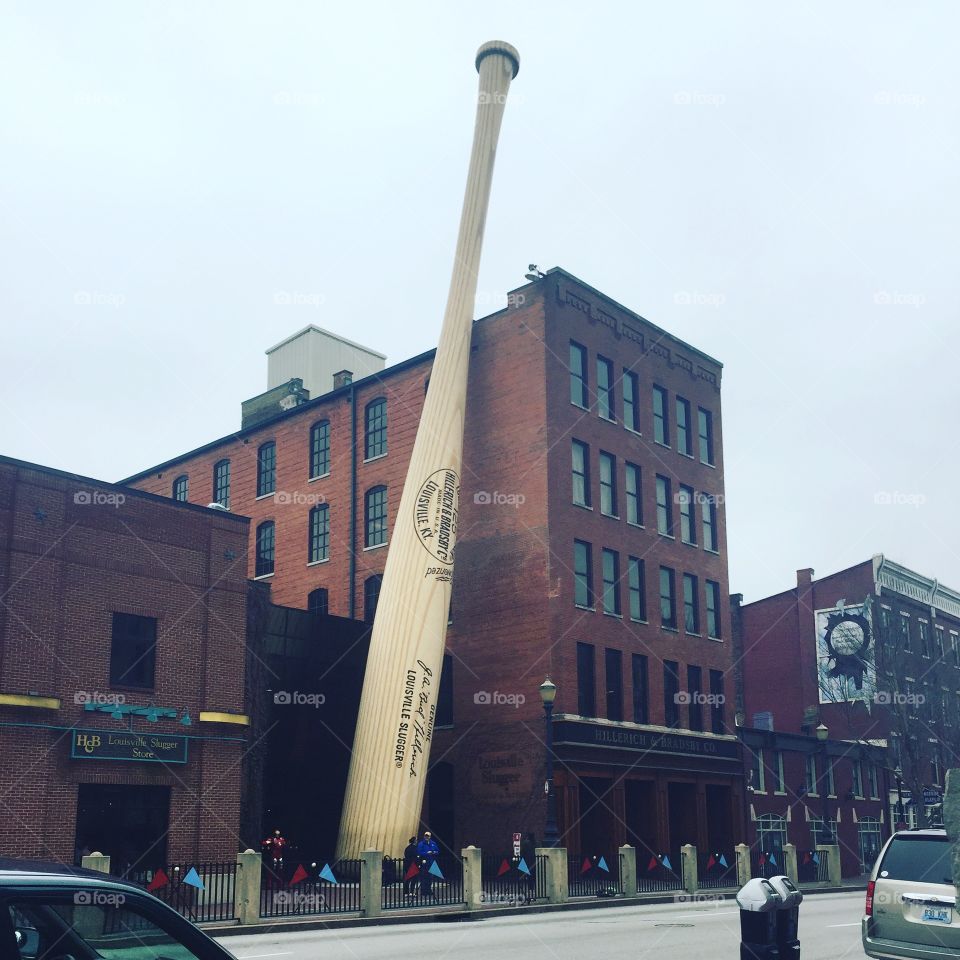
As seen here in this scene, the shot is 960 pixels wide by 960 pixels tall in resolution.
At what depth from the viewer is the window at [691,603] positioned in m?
43.8

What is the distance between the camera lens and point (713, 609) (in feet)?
149

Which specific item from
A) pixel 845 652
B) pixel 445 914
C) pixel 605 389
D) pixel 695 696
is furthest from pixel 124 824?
pixel 845 652

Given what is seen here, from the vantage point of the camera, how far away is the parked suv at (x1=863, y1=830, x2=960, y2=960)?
1135 centimetres

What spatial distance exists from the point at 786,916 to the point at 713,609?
121 feet

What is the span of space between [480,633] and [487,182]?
14.2 metres

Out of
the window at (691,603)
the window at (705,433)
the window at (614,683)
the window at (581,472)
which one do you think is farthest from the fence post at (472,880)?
the window at (705,433)

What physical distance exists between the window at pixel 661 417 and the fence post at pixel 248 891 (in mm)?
26259

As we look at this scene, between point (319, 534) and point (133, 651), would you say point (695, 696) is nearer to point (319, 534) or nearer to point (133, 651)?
point (319, 534)

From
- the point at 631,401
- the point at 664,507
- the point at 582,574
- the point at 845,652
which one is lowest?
the point at 845,652

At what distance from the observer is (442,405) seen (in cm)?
3441

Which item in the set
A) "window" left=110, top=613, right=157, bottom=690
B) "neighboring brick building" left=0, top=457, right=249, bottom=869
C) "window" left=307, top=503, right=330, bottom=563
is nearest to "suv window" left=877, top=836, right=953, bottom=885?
"neighboring brick building" left=0, top=457, right=249, bottom=869

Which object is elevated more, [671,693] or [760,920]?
[671,693]

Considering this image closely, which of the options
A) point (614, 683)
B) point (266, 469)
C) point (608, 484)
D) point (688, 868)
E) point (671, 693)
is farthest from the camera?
point (266, 469)

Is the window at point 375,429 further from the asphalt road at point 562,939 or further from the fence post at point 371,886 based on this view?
the asphalt road at point 562,939
